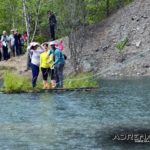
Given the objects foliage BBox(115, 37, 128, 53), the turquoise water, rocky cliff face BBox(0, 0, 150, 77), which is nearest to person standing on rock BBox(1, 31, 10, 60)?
rocky cliff face BBox(0, 0, 150, 77)

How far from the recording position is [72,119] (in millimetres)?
18375

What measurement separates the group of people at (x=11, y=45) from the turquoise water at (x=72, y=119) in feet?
42.4

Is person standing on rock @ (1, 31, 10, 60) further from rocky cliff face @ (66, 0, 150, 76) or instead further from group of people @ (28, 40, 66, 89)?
group of people @ (28, 40, 66, 89)

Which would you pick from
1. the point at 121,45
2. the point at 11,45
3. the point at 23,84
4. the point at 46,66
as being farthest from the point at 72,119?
the point at 11,45

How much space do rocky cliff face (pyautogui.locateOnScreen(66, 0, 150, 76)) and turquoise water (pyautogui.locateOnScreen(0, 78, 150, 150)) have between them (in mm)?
9123

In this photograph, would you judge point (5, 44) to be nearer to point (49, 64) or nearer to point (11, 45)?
point (11, 45)

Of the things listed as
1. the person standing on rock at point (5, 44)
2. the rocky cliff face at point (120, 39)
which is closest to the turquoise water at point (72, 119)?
the rocky cliff face at point (120, 39)

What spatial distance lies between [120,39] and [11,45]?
19.8 ft

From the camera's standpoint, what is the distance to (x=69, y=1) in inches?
1366

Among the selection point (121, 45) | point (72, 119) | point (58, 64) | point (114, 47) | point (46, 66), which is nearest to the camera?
point (72, 119)

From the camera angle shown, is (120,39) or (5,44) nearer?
(5,44)

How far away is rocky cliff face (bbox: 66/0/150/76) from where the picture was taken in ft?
117

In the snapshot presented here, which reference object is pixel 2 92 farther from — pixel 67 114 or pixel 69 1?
pixel 69 1

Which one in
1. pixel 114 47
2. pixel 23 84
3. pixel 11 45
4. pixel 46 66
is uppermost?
pixel 46 66
